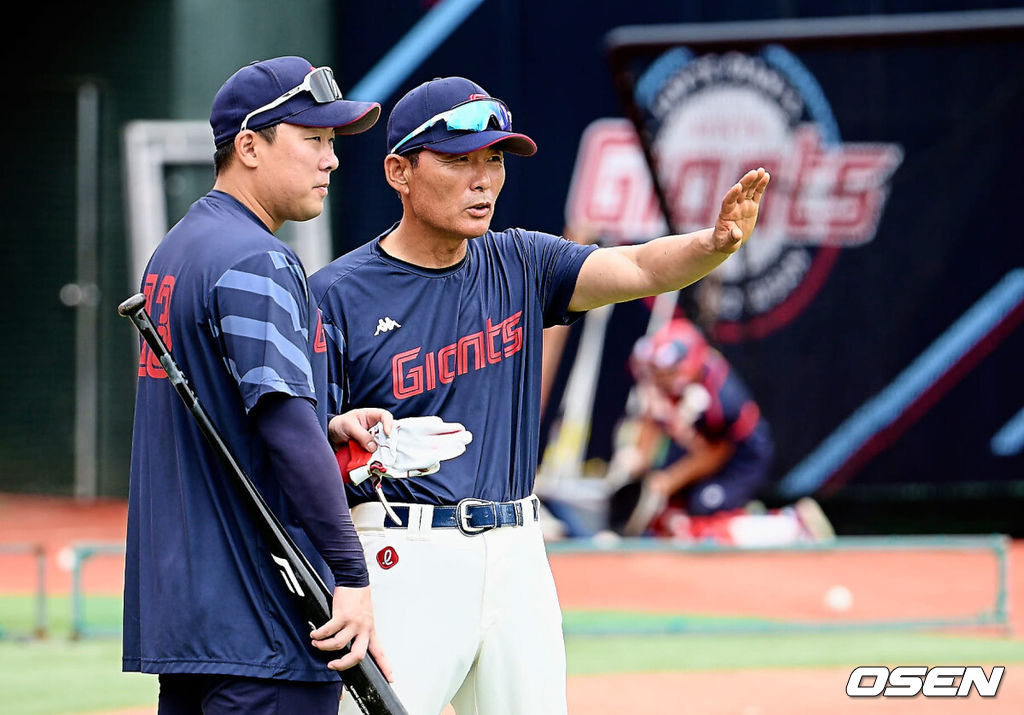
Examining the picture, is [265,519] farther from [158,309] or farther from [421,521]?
[421,521]

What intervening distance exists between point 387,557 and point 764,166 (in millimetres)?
8851

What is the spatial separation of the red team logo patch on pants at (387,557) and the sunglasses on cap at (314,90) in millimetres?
1111

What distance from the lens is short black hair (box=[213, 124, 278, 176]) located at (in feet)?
10.0

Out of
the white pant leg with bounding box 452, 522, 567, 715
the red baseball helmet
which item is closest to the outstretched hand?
the white pant leg with bounding box 452, 522, 567, 715

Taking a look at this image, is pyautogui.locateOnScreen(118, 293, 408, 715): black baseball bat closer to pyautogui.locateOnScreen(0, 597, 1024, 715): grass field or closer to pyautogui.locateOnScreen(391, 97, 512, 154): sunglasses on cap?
pyautogui.locateOnScreen(391, 97, 512, 154): sunglasses on cap

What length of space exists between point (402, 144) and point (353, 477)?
85 centimetres

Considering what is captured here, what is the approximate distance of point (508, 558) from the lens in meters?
3.60

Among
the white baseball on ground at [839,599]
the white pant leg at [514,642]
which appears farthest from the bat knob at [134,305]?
the white baseball on ground at [839,599]

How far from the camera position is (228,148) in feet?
10.1

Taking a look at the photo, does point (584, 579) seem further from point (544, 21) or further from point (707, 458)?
point (544, 21)

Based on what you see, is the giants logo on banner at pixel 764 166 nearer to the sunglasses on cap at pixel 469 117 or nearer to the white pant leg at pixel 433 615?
the sunglasses on cap at pixel 469 117

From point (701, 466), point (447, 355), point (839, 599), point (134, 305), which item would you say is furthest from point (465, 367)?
point (701, 466)

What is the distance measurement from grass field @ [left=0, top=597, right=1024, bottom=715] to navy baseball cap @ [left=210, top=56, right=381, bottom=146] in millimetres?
4033

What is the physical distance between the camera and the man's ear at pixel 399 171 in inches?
149
